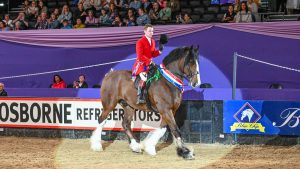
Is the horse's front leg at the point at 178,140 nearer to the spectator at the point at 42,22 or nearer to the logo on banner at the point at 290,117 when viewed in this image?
the logo on banner at the point at 290,117

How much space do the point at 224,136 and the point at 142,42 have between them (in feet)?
10.3

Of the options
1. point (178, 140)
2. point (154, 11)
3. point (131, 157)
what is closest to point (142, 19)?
point (154, 11)

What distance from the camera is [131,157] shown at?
1155 cm

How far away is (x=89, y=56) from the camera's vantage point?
60.8ft

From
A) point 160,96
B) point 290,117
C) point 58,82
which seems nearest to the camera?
point 160,96

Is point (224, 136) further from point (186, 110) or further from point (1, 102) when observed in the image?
point (1, 102)

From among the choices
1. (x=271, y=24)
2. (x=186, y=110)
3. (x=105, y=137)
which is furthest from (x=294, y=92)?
(x=105, y=137)

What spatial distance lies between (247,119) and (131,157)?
3.10 m

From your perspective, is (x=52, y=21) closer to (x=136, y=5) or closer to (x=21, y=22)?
(x=21, y=22)

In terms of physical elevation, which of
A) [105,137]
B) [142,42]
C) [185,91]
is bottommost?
[105,137]

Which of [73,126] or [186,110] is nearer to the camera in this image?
[186,110]

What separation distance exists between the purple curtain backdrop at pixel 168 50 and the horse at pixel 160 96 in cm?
460

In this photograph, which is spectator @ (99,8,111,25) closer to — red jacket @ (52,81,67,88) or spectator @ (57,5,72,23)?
spectator @ (57,5,72,23)

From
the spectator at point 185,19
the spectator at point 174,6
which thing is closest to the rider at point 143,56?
the spectator at point 185,19
